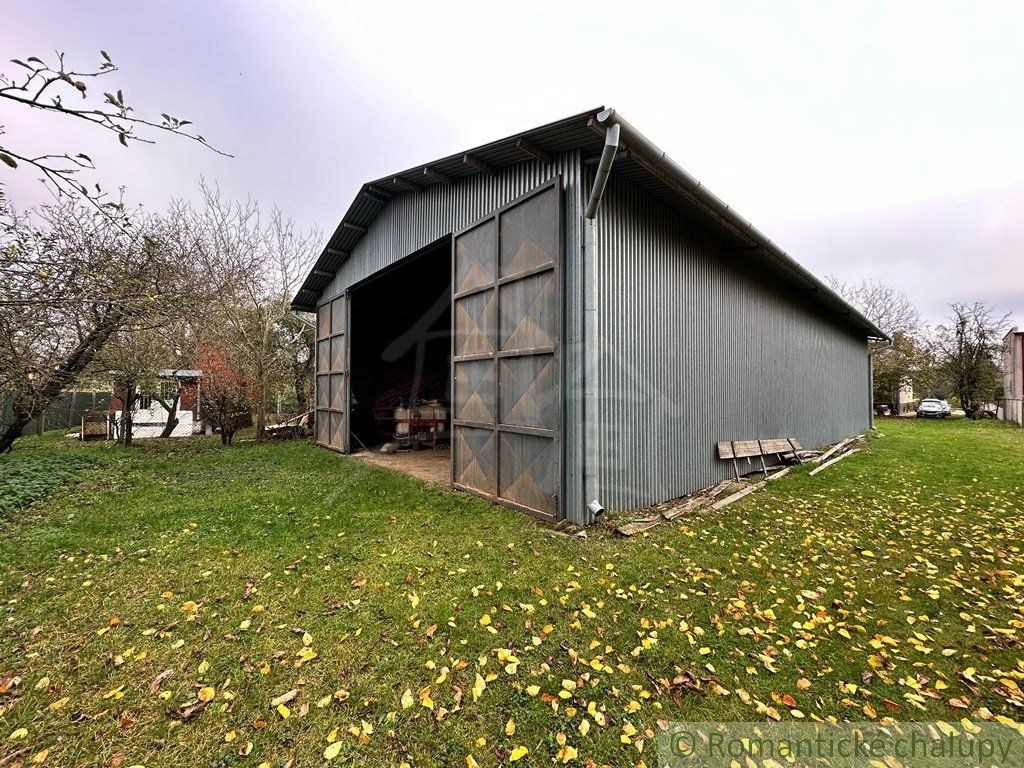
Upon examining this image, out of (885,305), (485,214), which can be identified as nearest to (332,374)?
(485,214)

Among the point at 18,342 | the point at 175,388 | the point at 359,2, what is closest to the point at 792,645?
the point at 18,342

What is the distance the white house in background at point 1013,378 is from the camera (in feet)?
56.6

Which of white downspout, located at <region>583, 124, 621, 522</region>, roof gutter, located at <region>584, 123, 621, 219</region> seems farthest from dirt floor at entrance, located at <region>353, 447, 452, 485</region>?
roof gutter, located at <region>584, 123, 621, 219</region>

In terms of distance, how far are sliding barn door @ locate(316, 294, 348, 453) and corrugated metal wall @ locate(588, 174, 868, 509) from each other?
6822 mm

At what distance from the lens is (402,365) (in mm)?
11562

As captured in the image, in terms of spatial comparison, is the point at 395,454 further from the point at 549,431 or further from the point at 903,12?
the point at 903,12

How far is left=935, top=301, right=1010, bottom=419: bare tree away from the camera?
19219mm

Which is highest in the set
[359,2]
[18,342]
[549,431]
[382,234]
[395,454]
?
[359,2]

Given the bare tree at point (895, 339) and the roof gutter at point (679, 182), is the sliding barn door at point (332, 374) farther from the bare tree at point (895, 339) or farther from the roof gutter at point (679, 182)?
the bare tree at point (895, 339)

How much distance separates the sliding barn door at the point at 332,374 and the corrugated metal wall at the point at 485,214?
1452 mm

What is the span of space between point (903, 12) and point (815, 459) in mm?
7084

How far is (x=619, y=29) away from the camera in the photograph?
626 cm

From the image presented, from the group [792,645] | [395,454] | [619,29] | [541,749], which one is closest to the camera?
[541,749]

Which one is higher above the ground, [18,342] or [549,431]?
[18,342]
